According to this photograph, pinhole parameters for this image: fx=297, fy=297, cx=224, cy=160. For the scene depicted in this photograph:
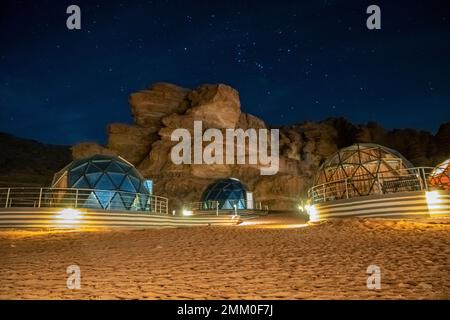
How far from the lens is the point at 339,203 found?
1463cm

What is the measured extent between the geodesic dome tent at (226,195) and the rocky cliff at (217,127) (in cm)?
975

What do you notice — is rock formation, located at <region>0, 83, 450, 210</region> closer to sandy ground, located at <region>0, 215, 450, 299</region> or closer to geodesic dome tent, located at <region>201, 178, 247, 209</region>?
geodesic dome tent, located at <region>201, 178, 247, 209</region>

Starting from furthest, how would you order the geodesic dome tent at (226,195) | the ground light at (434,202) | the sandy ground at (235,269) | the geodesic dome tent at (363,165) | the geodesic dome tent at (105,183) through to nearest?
the geodesic dome tent at (226,195) < the geodesic dome tent at (363,165) < the geodesic dome tent at (105,183) < the ground light at (434,202) < the sandy ground at (235,269)

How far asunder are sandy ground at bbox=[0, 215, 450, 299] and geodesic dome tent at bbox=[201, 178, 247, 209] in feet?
82.9

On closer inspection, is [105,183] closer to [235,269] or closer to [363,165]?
[235,269]

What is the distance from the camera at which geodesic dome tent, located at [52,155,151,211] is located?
17.6 metres

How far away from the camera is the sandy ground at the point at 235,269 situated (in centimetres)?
361

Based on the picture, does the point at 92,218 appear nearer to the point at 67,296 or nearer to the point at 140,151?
the point at 67,296

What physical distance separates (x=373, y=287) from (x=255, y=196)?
44.0 meters

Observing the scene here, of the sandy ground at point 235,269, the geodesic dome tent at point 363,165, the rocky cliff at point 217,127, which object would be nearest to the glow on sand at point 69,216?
the sandy ground at point 235,269

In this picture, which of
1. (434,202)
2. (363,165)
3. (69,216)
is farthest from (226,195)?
(434,202)

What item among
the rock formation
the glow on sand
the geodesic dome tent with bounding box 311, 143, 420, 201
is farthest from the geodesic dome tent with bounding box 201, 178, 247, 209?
the glow on sand

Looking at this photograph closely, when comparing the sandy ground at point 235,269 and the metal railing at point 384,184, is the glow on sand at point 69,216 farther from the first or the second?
the metal railing at point 384,184

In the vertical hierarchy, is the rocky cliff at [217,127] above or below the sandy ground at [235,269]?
above
